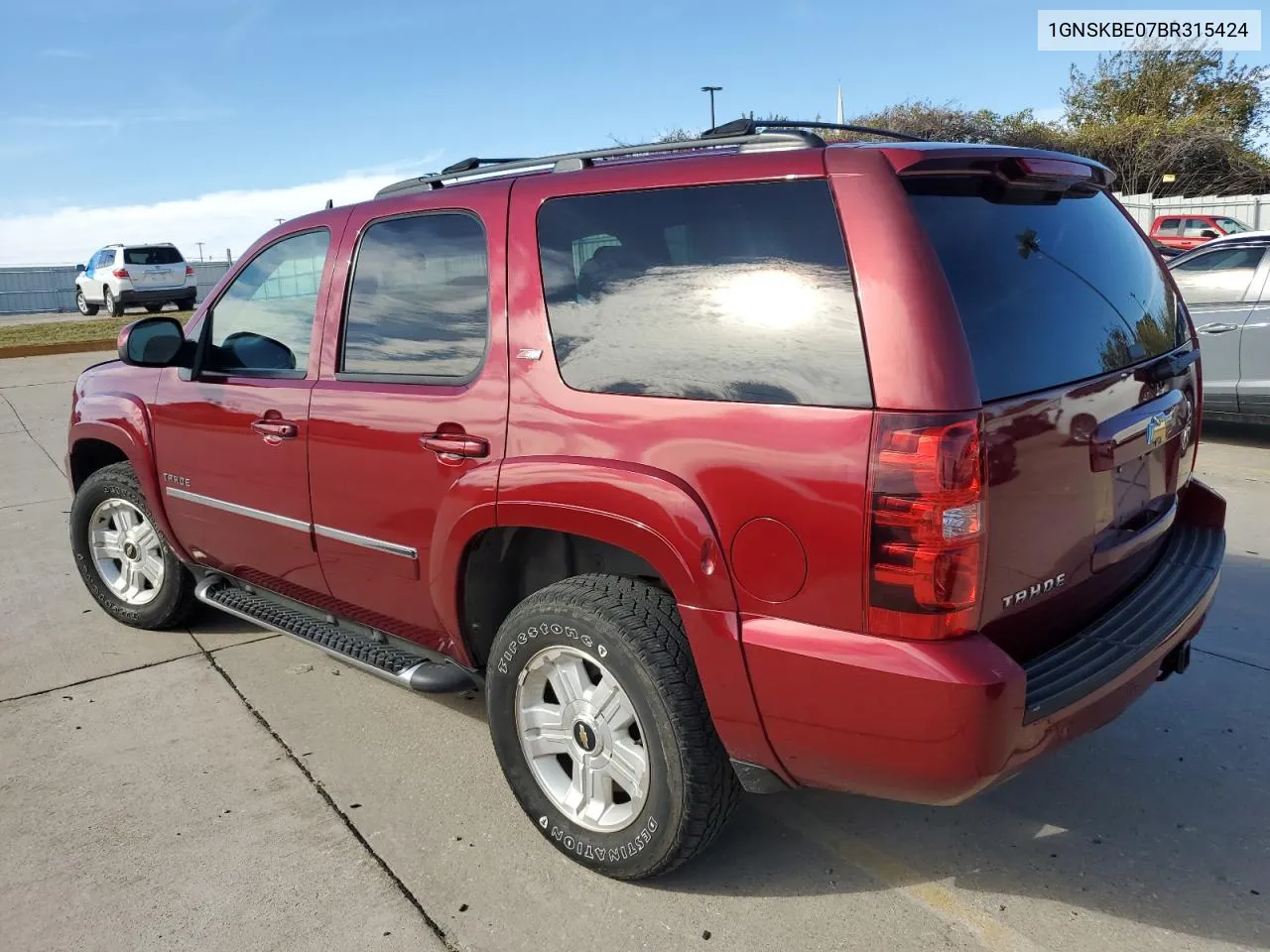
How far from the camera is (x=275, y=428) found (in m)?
3.51

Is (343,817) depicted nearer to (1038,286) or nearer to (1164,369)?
(1038,286)

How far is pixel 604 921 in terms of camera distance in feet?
8.49

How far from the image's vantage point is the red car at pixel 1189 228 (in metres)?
23.4

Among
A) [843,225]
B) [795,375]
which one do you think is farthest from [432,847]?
[843,225]

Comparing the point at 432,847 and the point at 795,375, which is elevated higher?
the point at 795,375

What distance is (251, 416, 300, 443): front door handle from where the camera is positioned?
3453 millimetres

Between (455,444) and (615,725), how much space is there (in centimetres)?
89

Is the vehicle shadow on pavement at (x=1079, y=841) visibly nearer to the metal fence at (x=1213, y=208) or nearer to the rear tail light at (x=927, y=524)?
the rear tail light at (x=927, y=524)

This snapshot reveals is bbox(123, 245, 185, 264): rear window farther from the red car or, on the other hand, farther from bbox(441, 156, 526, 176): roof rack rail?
bbox(441, 156, 526, 176): roof rack rail

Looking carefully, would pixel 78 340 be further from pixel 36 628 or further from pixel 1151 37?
pixel 1151 37

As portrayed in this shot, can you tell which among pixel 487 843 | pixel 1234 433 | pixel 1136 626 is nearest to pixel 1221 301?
pixel 1234 433

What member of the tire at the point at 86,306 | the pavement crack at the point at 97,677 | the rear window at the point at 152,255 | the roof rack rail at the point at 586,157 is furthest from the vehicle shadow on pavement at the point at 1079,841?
the tire at the point at 86,306

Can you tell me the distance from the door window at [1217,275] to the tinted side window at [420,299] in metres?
6.47

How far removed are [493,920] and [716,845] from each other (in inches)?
25.8
